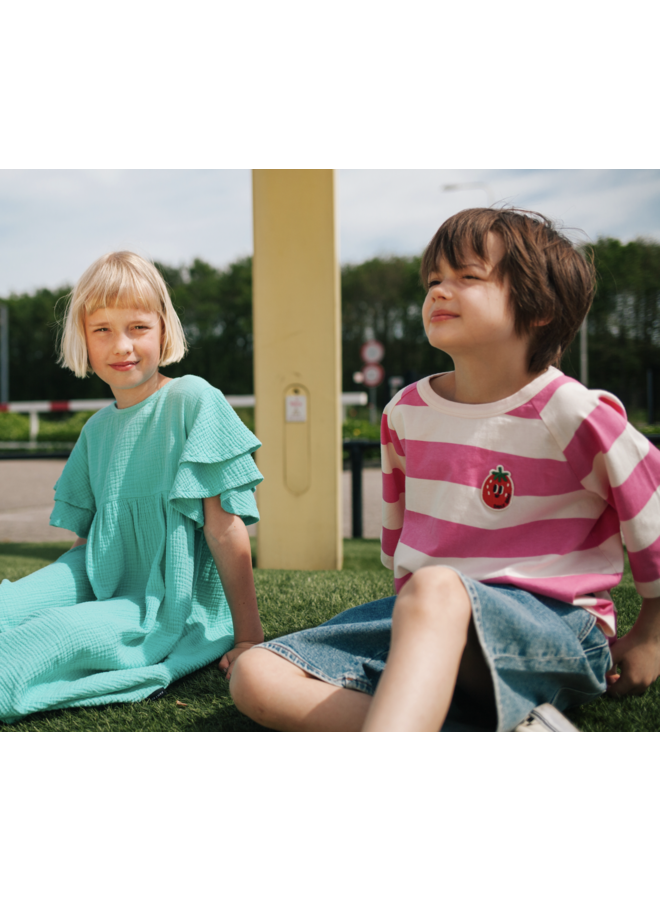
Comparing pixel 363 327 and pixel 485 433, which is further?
pixel 363 327

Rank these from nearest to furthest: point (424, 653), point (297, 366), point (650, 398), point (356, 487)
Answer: point (424, 653) → point (297, 366) → point (356, 487) → point (650, 398)

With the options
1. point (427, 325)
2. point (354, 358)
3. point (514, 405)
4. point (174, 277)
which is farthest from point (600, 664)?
Result: point (174, 277)

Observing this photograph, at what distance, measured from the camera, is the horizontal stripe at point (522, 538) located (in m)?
1.56

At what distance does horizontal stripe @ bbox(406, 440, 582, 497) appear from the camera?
5.13 ft

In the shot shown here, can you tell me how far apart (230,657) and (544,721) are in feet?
3.37

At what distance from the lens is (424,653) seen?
1.25 meters

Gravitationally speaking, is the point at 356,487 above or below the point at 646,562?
below

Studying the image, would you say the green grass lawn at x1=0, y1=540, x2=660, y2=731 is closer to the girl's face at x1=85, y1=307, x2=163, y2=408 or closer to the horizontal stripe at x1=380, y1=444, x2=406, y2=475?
the horizontal stripe at x1=380, y1=444, x2=406, y2=475

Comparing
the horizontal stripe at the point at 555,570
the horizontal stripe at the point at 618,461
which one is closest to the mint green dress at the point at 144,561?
the horizontal stripe at the point at 555,570

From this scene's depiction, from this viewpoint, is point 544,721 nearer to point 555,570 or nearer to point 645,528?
point 555,570

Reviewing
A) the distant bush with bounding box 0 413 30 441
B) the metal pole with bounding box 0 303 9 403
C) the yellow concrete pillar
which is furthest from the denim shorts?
the metal pole with bounding box 0 303 9 403

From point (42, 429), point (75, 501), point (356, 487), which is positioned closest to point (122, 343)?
point (75, 501)

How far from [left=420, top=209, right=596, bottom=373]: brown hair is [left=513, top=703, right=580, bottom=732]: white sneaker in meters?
0.75

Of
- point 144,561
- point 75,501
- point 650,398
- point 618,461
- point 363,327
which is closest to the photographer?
point 618,461
